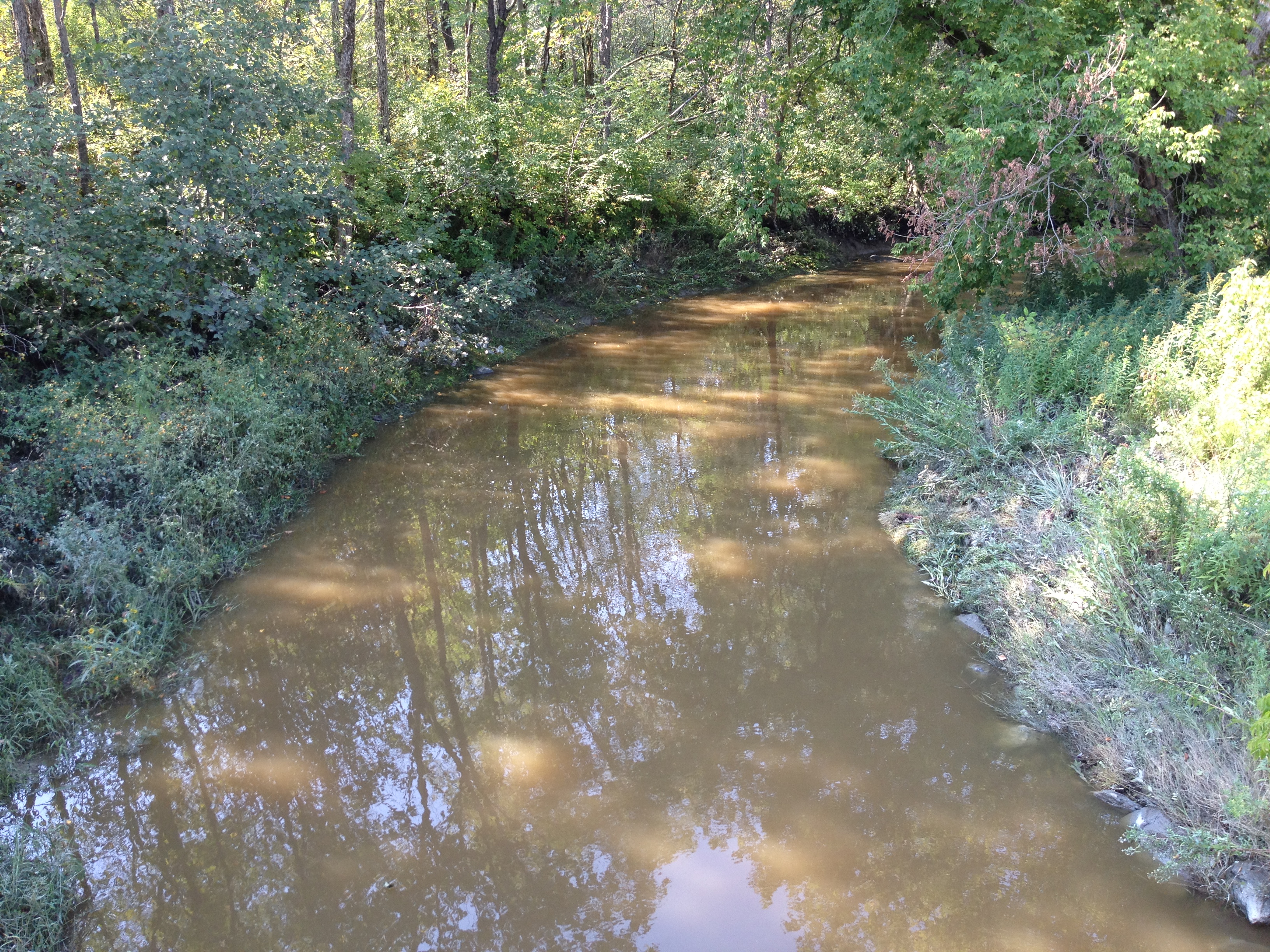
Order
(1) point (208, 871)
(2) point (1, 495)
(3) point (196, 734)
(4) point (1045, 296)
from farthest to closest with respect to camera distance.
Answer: (4) point (1045, 296) < (2) point (1, 495) < (3) point (196, 734) < (1) point (208, 871)

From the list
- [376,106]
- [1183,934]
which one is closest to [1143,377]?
[1183,934]

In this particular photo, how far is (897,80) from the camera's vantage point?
40.2ft

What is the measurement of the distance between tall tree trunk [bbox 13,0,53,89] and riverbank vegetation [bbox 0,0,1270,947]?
0.10ft

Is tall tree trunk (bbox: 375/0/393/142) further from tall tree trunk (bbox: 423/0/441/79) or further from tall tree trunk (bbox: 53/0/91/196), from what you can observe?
tall tree trunk (bbox: 423/0/441/79)

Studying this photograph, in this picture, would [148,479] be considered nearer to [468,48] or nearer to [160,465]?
[160,465]

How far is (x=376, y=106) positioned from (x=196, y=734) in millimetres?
13566

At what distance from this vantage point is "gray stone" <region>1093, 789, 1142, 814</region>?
4938 millimetres

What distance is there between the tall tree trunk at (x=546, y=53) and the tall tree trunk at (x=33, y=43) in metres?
9.57

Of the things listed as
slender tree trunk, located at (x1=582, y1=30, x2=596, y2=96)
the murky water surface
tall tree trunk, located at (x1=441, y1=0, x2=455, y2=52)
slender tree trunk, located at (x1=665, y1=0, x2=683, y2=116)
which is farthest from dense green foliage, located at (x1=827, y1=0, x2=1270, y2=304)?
tall tree trunk, located at (x1=441, y1=0, x2=455, y2=52)

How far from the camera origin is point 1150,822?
4.77 metres

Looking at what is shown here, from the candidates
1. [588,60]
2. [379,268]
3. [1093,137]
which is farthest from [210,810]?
[588,60]

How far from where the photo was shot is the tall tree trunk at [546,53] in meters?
17.2

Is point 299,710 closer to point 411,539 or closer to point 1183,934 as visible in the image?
point 411,539

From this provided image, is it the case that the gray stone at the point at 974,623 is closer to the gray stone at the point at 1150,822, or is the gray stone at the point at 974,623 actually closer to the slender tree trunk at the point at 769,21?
the gray stone at the point at 1150,822
